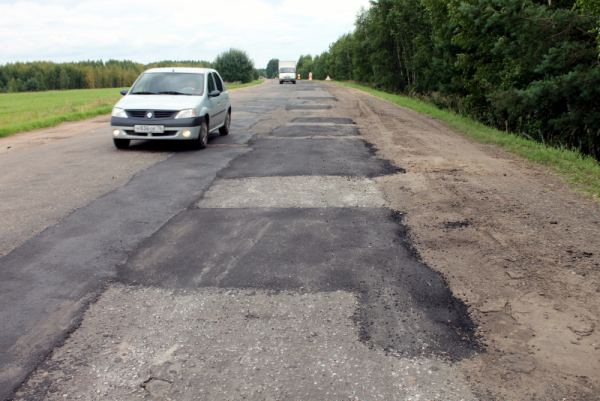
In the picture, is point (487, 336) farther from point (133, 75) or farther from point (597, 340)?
point (133, 75)

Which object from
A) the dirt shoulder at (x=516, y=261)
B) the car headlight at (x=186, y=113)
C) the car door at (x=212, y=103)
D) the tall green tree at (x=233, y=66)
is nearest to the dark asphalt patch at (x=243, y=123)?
the car door at (x=212, y=103)

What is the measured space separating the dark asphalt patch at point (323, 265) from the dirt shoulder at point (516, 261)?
24 cm

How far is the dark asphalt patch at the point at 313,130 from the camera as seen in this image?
1262cm

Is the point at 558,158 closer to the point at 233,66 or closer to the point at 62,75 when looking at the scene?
the point at 233,66

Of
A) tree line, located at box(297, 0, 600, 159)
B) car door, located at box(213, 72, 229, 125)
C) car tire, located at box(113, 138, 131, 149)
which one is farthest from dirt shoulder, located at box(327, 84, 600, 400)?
tree line, located at box(297, 0, 600, 159)

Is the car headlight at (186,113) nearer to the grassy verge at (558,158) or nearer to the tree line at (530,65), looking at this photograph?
the grassy verge at (558,158)

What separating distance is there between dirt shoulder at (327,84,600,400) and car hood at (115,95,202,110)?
4957mm

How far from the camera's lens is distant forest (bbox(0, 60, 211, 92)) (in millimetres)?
105750

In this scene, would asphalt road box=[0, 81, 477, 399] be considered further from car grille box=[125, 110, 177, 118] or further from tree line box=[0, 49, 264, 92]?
tree line box=[0, 49, 264, 92]

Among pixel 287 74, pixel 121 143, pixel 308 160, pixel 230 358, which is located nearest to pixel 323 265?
pixel 230 358

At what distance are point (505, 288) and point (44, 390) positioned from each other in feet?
10.9

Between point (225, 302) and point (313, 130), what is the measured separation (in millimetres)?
10417

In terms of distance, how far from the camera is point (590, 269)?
3.97 metres

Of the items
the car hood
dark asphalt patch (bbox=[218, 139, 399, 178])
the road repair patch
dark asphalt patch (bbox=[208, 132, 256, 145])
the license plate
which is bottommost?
the road repair patch
